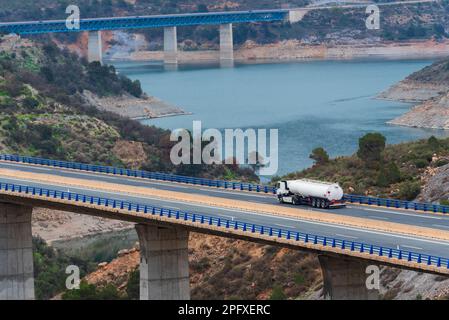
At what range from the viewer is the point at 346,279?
172 ft

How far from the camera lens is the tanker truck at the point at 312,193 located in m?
62.5

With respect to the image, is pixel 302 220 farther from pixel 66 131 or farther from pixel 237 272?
pixel 66 131

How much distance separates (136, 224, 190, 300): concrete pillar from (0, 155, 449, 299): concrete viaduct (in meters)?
0.05

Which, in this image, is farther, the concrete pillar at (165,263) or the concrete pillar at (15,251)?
the concrete pillar at (15,251)

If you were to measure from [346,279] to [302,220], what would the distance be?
7459mm

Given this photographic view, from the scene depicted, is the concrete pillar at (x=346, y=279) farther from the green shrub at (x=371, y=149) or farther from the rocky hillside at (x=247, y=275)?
the green shrub at (x=371, y=149)

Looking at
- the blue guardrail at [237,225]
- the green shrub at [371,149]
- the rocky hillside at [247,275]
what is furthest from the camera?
the green shrub at [371,149]

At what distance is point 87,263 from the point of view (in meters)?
93.3

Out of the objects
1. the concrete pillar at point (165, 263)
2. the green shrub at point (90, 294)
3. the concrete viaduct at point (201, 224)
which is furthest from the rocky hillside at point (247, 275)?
the concrete pillar at point (165, 263)

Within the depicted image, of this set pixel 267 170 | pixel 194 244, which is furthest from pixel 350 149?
pixel 194 244

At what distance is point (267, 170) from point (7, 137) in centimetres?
2500

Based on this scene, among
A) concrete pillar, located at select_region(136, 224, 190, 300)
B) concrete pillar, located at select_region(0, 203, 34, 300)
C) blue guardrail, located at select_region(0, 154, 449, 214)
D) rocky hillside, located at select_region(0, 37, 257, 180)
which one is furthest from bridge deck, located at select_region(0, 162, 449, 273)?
rocky hillside, located at select_region(0, 37, 257, 180)

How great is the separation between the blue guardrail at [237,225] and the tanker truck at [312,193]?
19.6 ft

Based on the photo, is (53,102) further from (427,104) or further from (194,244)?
(194,244)
